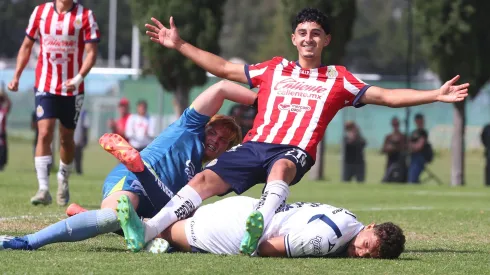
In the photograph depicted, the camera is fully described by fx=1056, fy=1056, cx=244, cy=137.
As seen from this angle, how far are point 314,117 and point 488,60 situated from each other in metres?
15.5

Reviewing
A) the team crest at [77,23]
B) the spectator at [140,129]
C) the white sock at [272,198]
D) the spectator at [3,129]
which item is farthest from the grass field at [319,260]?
the spectator at [3,129]

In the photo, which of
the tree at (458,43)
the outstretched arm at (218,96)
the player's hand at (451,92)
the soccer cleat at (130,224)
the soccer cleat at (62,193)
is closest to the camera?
the soccer cleat at (130,224)

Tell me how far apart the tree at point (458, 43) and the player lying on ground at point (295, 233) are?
15634 mm

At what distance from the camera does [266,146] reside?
7.62m

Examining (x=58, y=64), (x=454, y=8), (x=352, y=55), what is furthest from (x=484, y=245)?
(x=352, y=55)

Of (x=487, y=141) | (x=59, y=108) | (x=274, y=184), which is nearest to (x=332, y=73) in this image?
(x=274, y=184)

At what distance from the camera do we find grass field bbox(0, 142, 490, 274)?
20.6 feet

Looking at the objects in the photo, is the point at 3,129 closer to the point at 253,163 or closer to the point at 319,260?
the point at 253,163

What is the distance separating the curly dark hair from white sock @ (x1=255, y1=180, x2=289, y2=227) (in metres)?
0.67

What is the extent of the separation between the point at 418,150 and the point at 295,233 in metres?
16.3

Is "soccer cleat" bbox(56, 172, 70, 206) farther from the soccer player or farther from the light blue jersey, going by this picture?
the soccer player

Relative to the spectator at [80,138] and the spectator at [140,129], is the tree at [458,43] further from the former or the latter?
the spectator at [80,138]

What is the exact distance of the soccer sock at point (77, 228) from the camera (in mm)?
6816

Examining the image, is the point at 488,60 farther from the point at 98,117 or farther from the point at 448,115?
the point at 98,117
